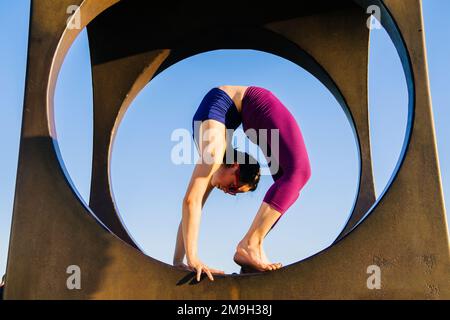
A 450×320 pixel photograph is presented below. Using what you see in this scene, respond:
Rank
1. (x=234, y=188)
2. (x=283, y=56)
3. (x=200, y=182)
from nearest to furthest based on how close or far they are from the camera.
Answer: (x=200, y=182)
(x=234, y=188)
(x=283, y=56)

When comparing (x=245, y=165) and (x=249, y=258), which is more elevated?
(x=245, y=165)

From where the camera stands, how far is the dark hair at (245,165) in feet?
23.5

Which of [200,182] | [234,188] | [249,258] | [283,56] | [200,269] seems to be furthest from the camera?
[283,56]

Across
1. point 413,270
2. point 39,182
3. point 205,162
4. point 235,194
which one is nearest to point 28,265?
point 39,182

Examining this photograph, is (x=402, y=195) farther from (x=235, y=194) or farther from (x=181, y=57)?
(x=181, y=57)

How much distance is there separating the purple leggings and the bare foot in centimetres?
64

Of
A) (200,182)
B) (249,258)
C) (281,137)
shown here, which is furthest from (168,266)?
(281,137)

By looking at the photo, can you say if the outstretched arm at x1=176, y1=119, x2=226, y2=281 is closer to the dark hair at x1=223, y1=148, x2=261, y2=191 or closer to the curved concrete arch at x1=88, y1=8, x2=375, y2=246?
the dark hair at x1=223, y1=148, x2=261, y2=191

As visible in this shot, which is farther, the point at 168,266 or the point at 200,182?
the point at 200,182

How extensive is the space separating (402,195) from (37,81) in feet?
12.9

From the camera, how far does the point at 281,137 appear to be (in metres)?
7.32

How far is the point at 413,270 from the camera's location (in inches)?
211

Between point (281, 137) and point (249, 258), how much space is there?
1.66m

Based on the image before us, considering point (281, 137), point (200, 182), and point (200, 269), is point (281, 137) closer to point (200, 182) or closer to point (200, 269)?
point (200, 182)
